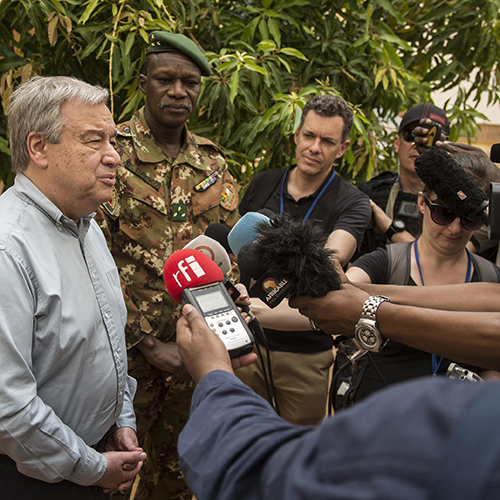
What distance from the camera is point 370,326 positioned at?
4.11 ft

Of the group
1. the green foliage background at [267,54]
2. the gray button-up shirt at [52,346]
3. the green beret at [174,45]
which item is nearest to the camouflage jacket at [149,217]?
the green beret at [174,45]

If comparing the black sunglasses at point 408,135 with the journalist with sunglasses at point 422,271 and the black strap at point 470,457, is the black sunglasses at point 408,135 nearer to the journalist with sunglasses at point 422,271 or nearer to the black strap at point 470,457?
the journalist with sunglasses at point 422,271

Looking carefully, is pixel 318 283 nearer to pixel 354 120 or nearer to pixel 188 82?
pixel 188 82

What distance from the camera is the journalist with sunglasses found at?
157cm

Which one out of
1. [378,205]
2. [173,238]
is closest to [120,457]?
[173,238]

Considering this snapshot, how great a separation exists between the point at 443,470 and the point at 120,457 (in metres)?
1.22

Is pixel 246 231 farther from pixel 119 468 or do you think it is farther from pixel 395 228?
pixel 395 228

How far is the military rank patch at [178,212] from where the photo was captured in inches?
82.6

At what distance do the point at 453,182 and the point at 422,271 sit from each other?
0.43m

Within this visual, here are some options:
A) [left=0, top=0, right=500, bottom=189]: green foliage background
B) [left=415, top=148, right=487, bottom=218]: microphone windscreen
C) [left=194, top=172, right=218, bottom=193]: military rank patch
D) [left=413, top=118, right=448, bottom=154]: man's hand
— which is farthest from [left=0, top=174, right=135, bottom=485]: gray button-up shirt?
[left=413, top=118, right=448, bottom=154]: man's hand

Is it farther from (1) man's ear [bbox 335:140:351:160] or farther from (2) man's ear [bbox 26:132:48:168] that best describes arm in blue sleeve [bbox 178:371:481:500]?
(1) man's ear [bbox 335:140:351:160]

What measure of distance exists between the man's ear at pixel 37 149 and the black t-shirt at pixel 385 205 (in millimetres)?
1617

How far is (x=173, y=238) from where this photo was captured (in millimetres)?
2090

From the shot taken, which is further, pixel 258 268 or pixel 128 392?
pixel 128 392
